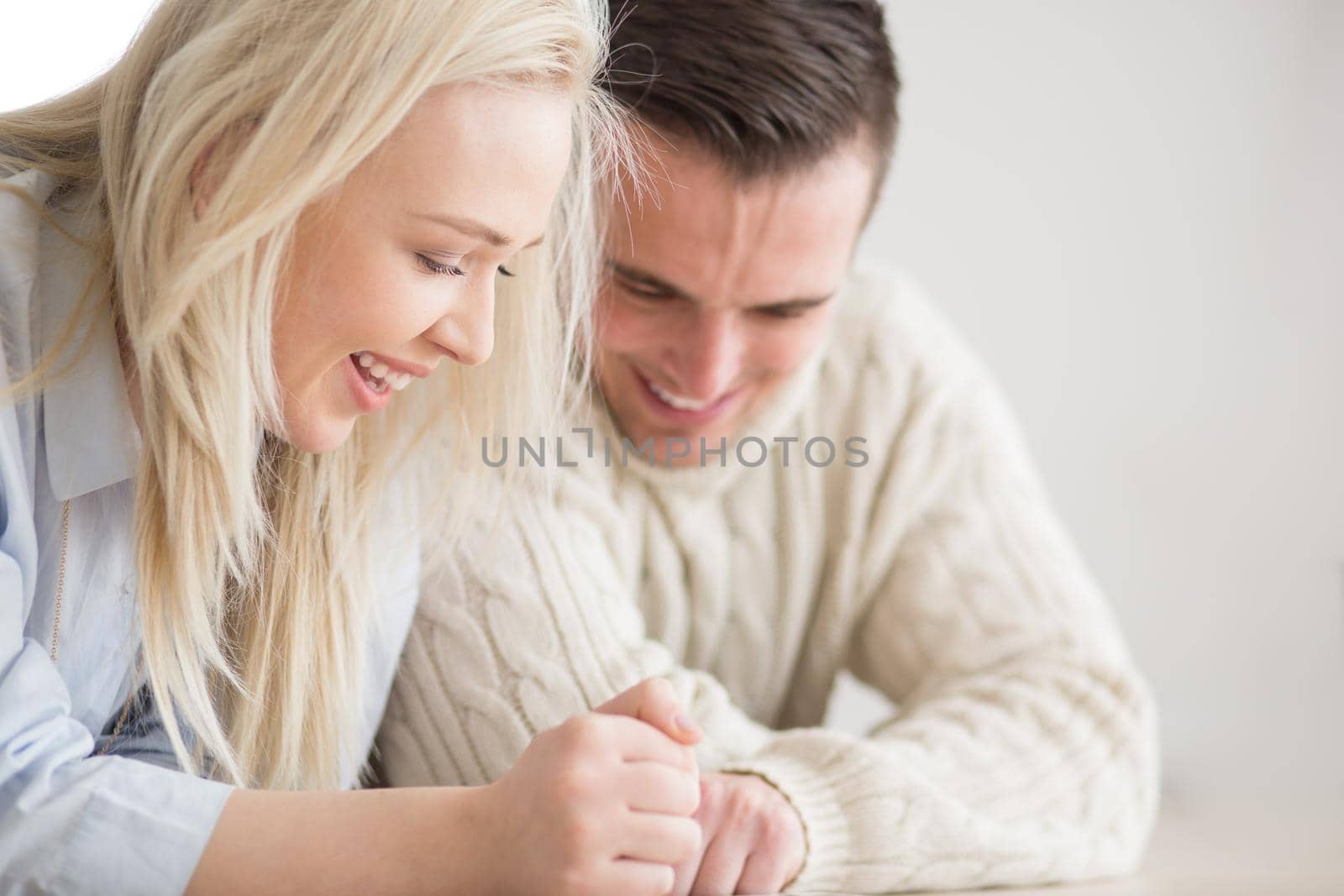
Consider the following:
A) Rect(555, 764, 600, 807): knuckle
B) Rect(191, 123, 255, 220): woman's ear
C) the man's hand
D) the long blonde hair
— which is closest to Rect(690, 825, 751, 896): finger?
the man's hand

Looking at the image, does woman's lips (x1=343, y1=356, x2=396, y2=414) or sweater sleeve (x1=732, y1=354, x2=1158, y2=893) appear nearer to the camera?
woman's lips (x1=343, y1=356, x2=396, y2=414)

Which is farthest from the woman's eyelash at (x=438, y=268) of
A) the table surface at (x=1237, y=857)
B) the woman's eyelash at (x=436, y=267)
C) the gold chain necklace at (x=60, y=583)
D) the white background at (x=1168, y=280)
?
the white background at (x=1168, y=280)

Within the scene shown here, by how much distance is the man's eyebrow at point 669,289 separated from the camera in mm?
1101

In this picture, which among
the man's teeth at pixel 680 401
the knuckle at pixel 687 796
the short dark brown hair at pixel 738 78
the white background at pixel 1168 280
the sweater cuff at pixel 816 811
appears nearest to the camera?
the knuckle at pixel 687 796

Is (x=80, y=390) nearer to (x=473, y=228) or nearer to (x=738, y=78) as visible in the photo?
(x=473, y=228)

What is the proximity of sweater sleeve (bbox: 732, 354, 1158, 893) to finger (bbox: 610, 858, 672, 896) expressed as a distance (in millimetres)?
160

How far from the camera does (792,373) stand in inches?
48.7

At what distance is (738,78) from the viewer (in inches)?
42.4

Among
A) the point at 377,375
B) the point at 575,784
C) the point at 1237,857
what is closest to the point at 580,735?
the point at 575,784

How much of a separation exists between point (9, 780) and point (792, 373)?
755mm

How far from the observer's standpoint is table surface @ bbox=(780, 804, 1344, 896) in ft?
3.22

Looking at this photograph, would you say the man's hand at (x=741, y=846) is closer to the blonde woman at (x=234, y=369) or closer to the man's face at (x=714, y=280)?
the blonde woman at (x=234, y=369)

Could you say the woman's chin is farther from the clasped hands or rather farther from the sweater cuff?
the sweater cuff

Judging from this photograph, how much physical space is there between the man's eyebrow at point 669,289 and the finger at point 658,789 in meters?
0.44
